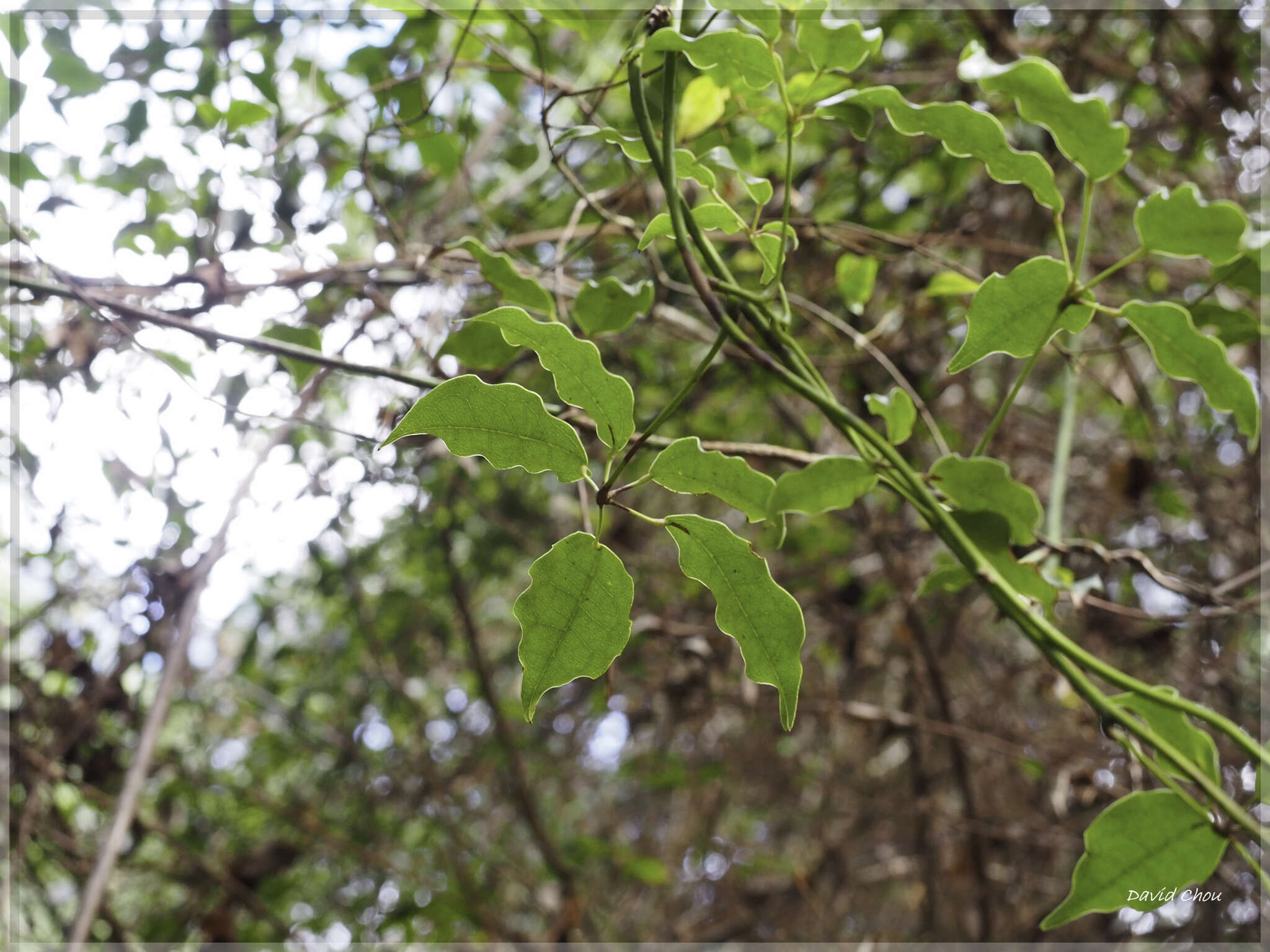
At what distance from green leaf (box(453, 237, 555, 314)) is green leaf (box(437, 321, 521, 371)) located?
4cm

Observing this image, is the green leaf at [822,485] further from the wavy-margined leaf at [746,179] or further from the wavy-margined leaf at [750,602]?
the wavy-margined leaf at [746,179]

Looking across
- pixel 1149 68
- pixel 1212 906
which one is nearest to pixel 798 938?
pixel 1212 906

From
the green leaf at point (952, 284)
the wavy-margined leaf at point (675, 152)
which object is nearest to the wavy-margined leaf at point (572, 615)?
the wavy-margined leaf at point (675, 152)

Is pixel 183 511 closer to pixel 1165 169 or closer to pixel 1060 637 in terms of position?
pixel 1060 637

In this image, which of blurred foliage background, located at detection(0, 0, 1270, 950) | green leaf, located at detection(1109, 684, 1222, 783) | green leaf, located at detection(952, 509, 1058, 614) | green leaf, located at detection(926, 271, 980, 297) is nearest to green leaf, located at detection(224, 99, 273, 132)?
blurred foliage background, located at detection(0, 0, 1270, 950)

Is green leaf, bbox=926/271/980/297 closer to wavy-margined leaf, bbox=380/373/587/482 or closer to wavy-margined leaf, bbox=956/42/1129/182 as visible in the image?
wavy-margined leaf, bbox=956/42/1129/182

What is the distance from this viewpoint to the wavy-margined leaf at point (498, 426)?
0.42m

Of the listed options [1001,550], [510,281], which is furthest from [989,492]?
[510,281]

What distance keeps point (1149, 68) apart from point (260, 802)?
244 centimetres

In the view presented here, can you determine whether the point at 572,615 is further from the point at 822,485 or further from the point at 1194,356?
the point at 1194,356

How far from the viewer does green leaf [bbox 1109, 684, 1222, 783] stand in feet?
1.47

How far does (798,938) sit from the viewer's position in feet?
7.49

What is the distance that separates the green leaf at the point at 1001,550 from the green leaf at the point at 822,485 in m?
0.09

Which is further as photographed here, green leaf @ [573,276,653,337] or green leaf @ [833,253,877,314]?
green leaf @ [833,253,877,314]
